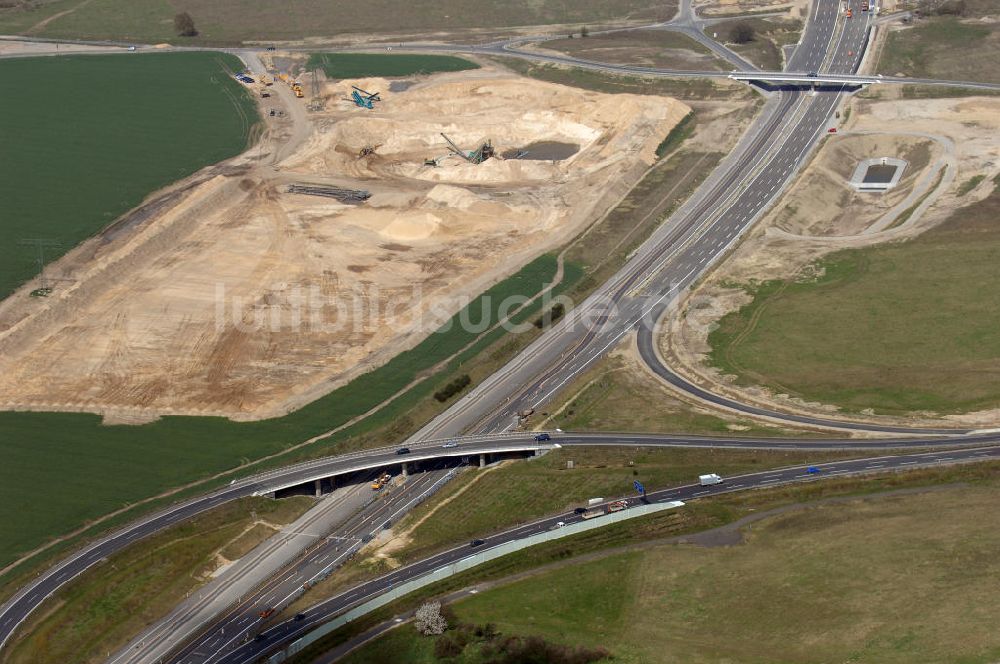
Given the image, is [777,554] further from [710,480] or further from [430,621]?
[430,621]

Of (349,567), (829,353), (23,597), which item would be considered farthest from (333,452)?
(829,353)

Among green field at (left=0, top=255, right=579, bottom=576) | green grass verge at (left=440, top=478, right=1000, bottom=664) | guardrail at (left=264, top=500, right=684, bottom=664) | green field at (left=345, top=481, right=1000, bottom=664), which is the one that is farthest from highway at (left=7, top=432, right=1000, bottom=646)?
guardrail at (left=264, top=500, right=684, bottom=664)

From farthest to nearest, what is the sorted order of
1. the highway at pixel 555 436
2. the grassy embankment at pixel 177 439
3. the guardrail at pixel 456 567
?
the grassy embankment at pixel 177 439, the highway at pixel 555 436, the guardrail at pixel 456 567

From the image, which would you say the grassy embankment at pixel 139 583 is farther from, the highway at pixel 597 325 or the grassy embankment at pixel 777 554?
the highway at pixel 597 325

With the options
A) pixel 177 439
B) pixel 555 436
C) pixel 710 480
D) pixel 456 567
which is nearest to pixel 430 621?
pixel 456 567

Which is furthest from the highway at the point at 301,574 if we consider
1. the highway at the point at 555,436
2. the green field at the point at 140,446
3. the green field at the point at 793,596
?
the green field at the point at 793,596

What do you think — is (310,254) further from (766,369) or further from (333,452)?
(766,369)
